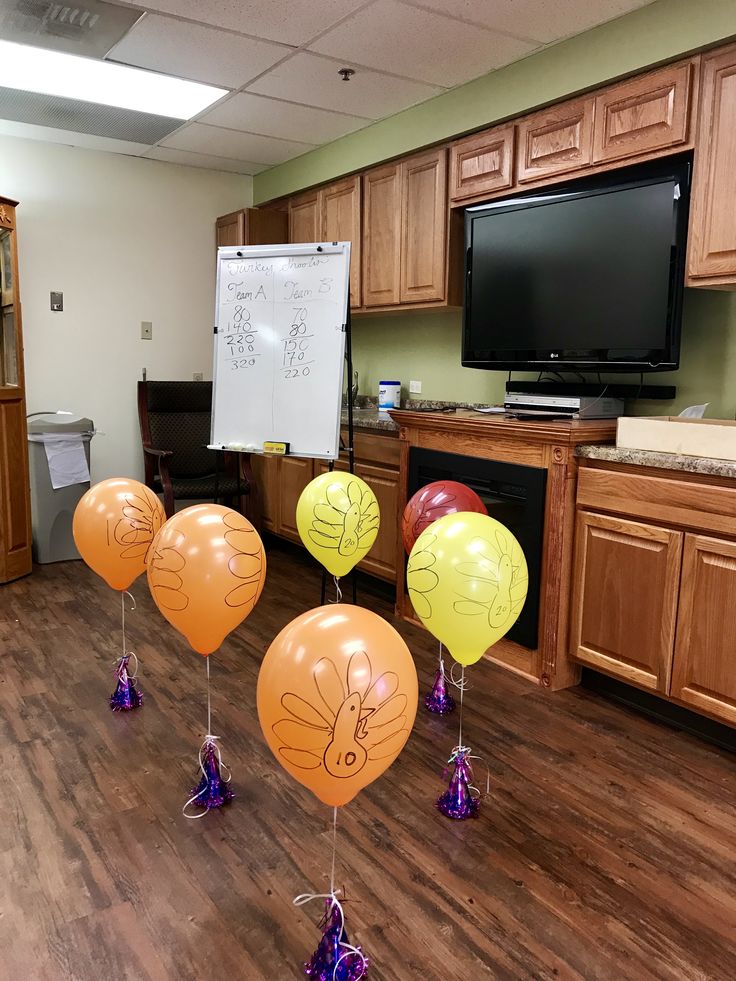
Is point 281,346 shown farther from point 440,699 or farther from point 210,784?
point 210,784

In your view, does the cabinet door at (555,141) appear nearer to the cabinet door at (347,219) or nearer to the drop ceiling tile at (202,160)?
the cabinet door at (347,219)

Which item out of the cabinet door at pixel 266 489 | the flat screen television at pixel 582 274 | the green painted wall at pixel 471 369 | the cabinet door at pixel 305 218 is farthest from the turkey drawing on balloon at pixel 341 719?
the cabinet door at pixel 305 218

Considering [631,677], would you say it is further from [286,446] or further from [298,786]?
[286,446]

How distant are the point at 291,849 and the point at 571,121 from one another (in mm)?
2799

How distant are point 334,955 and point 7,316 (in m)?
3.80

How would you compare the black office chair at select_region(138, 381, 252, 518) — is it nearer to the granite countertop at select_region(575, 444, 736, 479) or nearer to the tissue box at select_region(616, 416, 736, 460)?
the granite countertop at select_region(575, 444, 736, 479)

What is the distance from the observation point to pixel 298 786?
2.22m

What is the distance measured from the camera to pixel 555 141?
3.09 metres

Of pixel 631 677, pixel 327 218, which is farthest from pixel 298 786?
pixel 327 218

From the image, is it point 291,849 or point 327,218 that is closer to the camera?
point 291,849

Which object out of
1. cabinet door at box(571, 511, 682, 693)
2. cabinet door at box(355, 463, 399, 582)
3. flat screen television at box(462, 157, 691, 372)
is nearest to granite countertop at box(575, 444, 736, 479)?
cabinet door at box(571, 511, 682, 693)

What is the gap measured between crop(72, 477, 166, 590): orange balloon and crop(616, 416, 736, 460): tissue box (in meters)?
1.66

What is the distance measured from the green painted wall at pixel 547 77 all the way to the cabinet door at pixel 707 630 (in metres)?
1.70

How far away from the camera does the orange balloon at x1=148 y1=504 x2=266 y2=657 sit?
1.94 meters
